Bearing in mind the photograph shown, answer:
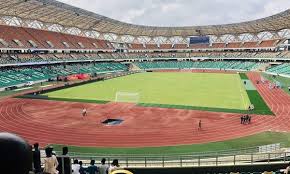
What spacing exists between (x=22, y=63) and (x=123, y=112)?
41090mm

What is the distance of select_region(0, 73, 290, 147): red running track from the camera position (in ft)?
90.1

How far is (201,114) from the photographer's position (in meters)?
37.2

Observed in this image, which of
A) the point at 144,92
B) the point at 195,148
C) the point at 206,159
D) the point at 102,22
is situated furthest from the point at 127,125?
the point at 102,22

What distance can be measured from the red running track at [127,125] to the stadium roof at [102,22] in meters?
37.8

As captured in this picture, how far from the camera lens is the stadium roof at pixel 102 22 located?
73.4m

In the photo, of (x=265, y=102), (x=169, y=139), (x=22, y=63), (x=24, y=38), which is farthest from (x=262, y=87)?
(x=24, y=38)

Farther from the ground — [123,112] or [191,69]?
[191,69]

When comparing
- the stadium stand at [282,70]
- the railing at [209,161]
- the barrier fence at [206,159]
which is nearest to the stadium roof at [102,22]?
the stadium stand at [282,70]

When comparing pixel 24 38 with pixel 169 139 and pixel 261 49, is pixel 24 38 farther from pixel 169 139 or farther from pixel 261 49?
pixel 261 49

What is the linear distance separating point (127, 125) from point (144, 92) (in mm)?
23473

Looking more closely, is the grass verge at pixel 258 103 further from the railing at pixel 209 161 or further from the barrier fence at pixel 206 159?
the railing at pixel 209 161

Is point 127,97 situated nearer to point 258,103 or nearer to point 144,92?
point 144,92

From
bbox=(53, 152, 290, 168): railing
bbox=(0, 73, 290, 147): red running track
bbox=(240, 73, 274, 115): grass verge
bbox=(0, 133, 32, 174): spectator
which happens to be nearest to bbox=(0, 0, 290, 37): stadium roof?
bbox=(0, 73, 290, 147): red running track

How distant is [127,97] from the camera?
50.0 meters
